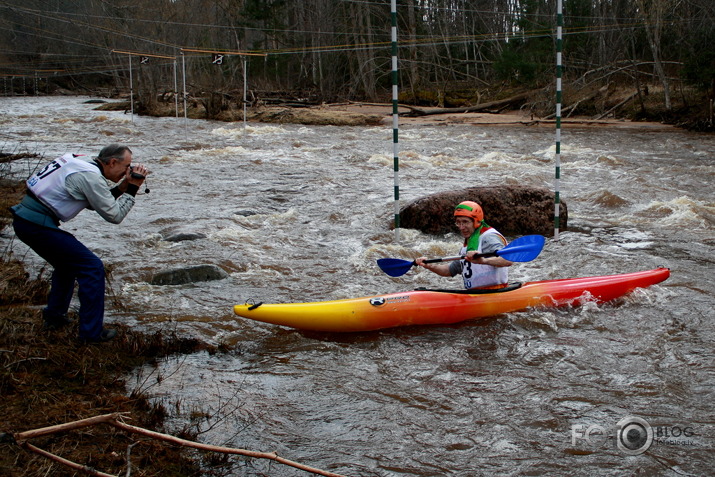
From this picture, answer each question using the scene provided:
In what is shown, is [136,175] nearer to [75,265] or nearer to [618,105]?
[75,265]

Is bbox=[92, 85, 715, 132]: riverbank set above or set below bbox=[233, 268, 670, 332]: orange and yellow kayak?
above

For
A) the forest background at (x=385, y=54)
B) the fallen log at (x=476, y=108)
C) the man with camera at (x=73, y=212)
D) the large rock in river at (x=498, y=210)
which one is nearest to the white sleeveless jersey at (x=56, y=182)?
the man with camera at (x=73, y=212)

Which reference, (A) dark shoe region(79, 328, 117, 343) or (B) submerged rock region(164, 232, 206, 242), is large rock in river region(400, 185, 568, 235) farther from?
(A) dark shoe region(79, 328, 117, 343)

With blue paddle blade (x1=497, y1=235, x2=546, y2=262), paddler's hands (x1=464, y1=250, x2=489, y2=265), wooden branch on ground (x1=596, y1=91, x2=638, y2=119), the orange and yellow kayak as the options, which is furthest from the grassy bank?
wooden branch on ground (x1=596, y1=91, x2=638, y2=119)

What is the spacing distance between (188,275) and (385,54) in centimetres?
2878

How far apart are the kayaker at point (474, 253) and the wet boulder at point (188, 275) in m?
1.99

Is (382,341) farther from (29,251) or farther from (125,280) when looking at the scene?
(29,251)

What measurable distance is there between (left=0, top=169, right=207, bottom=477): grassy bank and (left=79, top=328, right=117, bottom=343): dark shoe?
4 cm

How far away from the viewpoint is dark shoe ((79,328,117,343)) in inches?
149

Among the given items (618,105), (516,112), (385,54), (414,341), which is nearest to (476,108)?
(516,112)

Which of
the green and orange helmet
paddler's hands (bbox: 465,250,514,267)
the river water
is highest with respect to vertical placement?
the green and orange helmet

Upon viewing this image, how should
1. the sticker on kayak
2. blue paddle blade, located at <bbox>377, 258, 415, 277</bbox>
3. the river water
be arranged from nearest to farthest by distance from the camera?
1. the river water
2. the sticker on kayak
3. blue paddle blade, located at <bbox>377, 258, 415, 277</bbox>

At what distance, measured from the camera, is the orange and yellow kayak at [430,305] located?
14.8ft

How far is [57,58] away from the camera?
1818 inches
